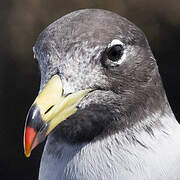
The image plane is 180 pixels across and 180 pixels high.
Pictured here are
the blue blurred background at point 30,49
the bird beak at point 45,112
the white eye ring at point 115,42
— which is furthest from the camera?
the blue blurred background at point 30,49

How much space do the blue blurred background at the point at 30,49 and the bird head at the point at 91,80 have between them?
153cm

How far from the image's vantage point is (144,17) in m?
3.37

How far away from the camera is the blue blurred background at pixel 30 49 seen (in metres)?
3.37

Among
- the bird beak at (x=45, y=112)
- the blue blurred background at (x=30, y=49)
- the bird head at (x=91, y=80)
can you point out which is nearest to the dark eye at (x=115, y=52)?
the bird head at (x=91, y=80)

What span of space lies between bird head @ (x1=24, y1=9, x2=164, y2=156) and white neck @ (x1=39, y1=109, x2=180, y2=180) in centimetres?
4

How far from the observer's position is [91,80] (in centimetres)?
167

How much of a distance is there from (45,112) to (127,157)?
0.36 m

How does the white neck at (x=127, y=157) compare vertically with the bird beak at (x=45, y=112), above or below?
below

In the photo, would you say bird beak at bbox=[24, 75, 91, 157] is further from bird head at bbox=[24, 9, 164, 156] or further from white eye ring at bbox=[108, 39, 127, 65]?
white eye ring at bbox=[108, 39, 127, 65]

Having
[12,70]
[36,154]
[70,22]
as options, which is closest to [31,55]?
[12,70]

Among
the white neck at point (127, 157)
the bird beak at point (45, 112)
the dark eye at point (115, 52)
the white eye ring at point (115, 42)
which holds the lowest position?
the white neck at point (127, 157)

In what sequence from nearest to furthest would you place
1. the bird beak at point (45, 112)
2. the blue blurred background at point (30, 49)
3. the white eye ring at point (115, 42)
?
the bird beak at point (45, 112) → the white eye ring at point (115, 42) → the blue blurred background at point (30, 49)

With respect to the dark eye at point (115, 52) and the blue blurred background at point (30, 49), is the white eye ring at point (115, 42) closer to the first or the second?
the dark eye at point (115, 52)

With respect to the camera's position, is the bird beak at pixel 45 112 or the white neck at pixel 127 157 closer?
the bird beak at pixel 45 112
